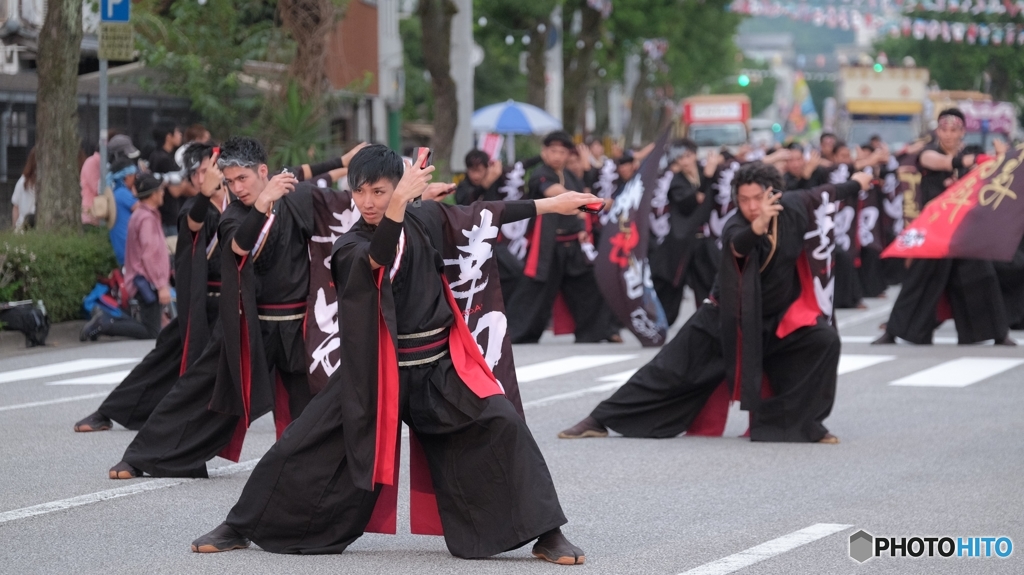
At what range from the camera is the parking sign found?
14.6 meters

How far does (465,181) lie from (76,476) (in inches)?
331

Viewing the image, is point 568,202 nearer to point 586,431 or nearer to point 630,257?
point 586,431

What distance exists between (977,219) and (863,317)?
4479 mm

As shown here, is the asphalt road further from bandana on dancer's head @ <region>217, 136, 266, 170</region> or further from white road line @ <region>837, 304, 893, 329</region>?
white road line @ <region>837, 304, 893, 329</region>

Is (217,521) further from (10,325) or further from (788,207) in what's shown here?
(10,325)

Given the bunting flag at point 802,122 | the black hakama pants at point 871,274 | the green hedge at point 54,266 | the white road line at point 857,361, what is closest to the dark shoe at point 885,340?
the white road line at point 857,361

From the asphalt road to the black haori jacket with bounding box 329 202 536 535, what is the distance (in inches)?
12.0

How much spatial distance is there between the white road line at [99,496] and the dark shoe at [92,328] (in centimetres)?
691

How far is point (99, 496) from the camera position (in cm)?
684

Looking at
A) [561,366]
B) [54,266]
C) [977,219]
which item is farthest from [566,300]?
[54,266]

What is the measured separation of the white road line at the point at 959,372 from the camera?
11195 millimetres

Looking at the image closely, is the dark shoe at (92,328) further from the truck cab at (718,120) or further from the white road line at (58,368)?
the truck cab at (718,120)

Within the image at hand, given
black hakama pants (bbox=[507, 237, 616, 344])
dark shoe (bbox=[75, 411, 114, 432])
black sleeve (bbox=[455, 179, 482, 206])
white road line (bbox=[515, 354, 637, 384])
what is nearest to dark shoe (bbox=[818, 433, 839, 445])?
white road line (bbox=[515, 354, 637, 384])

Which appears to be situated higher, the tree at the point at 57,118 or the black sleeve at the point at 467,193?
the tree at the point at 57,118
